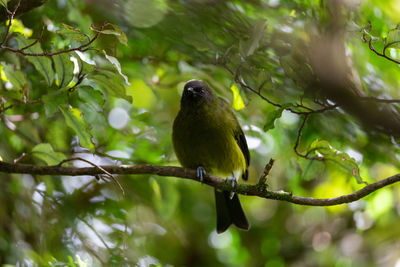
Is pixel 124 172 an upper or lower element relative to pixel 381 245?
upper

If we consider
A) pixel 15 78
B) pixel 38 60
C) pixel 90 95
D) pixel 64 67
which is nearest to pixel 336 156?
pixel 90 95

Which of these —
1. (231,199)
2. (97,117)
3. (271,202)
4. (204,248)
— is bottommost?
(204,248)

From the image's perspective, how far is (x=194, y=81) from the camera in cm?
337

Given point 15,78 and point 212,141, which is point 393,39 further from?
point 15,78

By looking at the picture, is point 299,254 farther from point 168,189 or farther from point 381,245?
point 168,189

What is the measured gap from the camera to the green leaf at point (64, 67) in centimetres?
209

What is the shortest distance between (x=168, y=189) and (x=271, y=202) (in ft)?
6.68

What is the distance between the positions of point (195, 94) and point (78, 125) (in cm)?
119

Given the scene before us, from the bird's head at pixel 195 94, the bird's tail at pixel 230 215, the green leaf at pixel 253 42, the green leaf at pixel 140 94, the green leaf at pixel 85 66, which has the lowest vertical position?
the bird's tail at pixel 230 215

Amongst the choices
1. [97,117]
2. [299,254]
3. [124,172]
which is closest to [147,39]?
[97,117]

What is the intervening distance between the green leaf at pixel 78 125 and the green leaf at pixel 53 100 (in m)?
0.04

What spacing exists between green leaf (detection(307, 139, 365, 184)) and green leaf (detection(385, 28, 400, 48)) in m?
0.53

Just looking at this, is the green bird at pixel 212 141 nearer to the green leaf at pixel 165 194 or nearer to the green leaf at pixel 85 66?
the green leaf at pixel 165 194

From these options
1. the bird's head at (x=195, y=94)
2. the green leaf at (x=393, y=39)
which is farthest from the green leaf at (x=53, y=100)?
the green leaf at (x=393, y=39)
